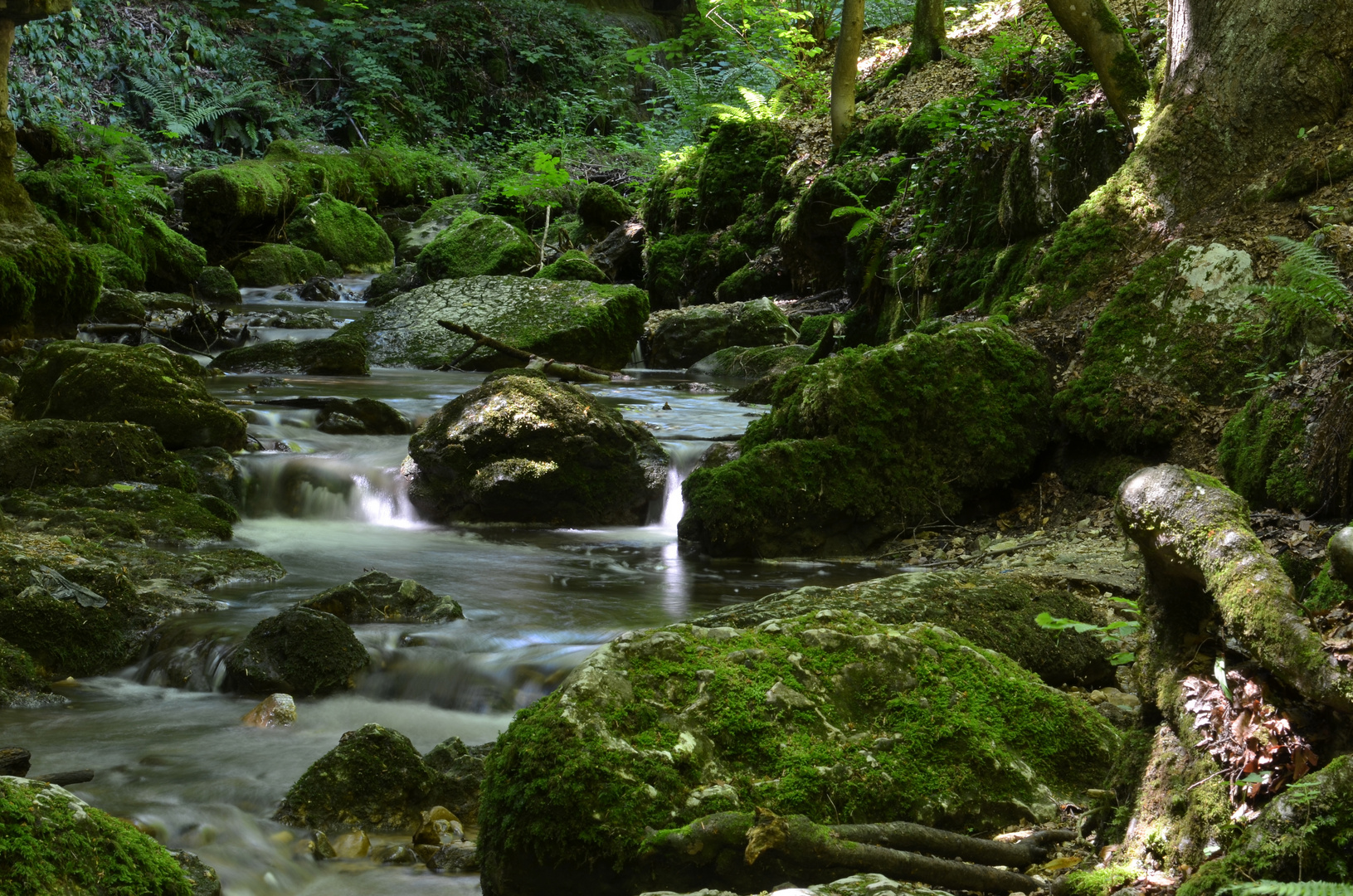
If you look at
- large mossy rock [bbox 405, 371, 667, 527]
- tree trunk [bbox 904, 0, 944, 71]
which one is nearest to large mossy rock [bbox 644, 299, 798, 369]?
tree trunk [bbox 904, 0, 944, 71]

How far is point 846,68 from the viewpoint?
14875 mm

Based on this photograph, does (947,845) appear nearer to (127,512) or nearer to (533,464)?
(533,464)

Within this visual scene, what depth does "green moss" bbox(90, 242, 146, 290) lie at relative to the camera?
15.1 m

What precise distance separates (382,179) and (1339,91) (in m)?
22.3

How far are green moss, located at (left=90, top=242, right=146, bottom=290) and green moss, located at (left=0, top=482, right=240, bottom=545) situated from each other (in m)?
8.74

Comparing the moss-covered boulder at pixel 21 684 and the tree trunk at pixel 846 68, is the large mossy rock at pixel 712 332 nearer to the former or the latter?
the tree trunk at pixel 846 68

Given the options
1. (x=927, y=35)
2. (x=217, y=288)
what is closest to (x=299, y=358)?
(x=217, y=288)

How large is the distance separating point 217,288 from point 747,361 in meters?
9.43

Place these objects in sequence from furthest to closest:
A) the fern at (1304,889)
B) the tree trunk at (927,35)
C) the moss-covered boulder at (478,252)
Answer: the moss-covered boulder at (478,252)
the tree trunk at (927,35)
the fern at (1304,889)

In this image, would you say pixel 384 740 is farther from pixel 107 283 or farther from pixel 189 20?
pixel 189 20

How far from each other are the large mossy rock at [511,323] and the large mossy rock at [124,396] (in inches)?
196

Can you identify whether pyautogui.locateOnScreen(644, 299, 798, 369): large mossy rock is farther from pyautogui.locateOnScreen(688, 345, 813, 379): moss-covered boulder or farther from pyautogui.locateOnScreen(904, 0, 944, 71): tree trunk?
pyautogui.locateOnScreen(904, 0, 944, 71): tree trunk

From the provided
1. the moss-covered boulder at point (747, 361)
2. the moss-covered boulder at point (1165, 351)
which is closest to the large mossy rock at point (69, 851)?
the moss-covered boulder at point (1165, 351)

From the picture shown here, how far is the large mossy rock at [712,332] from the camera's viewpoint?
50.0 feet
